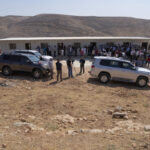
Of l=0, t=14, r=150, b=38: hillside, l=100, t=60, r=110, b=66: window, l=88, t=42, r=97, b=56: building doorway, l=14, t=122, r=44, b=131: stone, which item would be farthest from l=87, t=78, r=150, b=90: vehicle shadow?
l=0, t=14, r=150, b=38: hillside

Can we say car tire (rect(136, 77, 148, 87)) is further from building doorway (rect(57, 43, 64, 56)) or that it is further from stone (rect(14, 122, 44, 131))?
building doorway (rect(57, 43, 64, 56))

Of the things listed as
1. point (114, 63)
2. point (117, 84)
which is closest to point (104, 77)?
point (117, 84)

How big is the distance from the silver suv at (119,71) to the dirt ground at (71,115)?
0.54 meters

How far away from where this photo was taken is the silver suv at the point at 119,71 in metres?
13.0

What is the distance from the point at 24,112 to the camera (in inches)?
315

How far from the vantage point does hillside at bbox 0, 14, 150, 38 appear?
68925 mm

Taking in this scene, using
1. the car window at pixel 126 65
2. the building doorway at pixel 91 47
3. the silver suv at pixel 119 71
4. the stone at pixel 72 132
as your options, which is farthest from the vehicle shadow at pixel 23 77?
the building doorway at pixel 91 47

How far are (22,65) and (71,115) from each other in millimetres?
7611

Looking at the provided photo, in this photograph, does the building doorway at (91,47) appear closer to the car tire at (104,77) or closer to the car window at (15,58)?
the car tire at (104,77)

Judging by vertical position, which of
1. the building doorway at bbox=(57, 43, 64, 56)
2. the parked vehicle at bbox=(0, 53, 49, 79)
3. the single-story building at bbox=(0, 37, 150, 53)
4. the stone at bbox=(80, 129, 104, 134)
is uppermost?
the single-story building at bbox=(0, 37, 150, 53)

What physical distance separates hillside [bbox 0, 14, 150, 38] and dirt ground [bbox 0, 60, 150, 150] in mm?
57054

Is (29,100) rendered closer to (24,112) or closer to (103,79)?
(24,112)

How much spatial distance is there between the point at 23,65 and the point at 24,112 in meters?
6.58

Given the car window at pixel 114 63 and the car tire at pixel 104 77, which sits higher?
the car window at pixel 114 63
